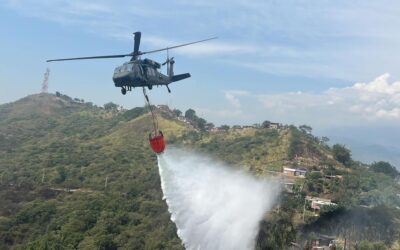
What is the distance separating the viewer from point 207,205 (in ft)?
230


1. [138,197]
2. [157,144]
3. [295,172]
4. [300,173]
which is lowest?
[138,197]

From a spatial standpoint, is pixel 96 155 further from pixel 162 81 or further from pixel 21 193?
pixel 162 81

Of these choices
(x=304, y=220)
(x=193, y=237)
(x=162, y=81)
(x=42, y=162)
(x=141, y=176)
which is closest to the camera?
(x=162, y=81)

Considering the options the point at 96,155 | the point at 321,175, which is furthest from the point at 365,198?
the point at 96,155

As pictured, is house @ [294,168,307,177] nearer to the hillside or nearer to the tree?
the hillside

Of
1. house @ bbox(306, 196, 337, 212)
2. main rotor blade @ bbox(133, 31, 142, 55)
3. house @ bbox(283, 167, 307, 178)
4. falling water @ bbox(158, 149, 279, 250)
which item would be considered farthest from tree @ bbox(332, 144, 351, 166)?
main rotor blade @ bbox(133, 31, 142, 55)

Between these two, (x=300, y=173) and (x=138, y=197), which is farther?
(x=300, y=173)

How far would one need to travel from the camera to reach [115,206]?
120062mm

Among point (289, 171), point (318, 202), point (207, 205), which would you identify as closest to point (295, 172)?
point (289, 171)

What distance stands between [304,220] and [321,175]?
41558 millimetres

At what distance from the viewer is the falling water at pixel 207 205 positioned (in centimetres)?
6028

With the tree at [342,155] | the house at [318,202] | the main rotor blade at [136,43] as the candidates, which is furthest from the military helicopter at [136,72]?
the tree at [342,155]

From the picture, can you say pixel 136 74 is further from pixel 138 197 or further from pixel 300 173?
pixel 300 173

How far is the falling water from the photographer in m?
60.3
